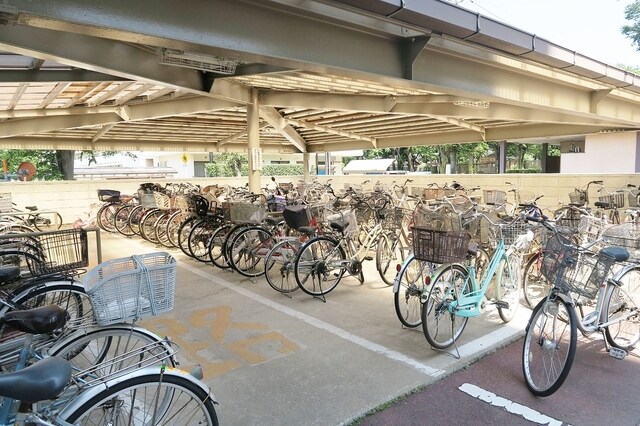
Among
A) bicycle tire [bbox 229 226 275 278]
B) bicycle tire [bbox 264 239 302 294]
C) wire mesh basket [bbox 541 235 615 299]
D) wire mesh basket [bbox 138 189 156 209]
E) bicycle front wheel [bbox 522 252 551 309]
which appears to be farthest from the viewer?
wire mesh basket [bbox 138 189 156 209]

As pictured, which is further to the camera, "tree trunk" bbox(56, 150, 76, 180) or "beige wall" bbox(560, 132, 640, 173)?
"tree trunk" bbox(56, 150, 76, 180)

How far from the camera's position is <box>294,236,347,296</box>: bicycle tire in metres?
4.93

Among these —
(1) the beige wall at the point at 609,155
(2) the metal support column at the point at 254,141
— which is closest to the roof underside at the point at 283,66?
(2) the metal support column at the point at 254,141

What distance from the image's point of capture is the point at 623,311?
345cm

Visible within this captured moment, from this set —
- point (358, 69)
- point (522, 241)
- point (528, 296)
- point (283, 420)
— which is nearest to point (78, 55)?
point (358, 69)

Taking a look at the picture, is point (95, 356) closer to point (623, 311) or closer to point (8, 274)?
point (8, 274)

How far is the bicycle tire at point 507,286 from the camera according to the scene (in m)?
3.94

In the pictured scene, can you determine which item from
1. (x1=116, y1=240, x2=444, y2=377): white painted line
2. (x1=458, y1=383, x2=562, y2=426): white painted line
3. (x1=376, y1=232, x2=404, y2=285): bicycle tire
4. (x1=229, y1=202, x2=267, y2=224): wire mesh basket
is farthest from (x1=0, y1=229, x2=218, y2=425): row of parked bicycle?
(x1=376, y1=232, x2=404, y2=285): bicycle tire

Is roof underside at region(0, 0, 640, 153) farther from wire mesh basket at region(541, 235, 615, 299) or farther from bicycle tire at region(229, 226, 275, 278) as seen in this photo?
wire mesh basket at region(541, 235, 615, 299)

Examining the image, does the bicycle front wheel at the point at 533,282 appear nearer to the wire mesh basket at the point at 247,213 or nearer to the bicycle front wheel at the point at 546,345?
the bicycle front wheel at the point at 546,345

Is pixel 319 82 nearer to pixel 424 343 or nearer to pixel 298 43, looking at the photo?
pixel 298 43

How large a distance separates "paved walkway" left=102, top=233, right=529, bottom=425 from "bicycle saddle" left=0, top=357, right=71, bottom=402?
50.1 inches

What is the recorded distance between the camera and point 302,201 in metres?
7.56

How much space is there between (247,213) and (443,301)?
3.29m
